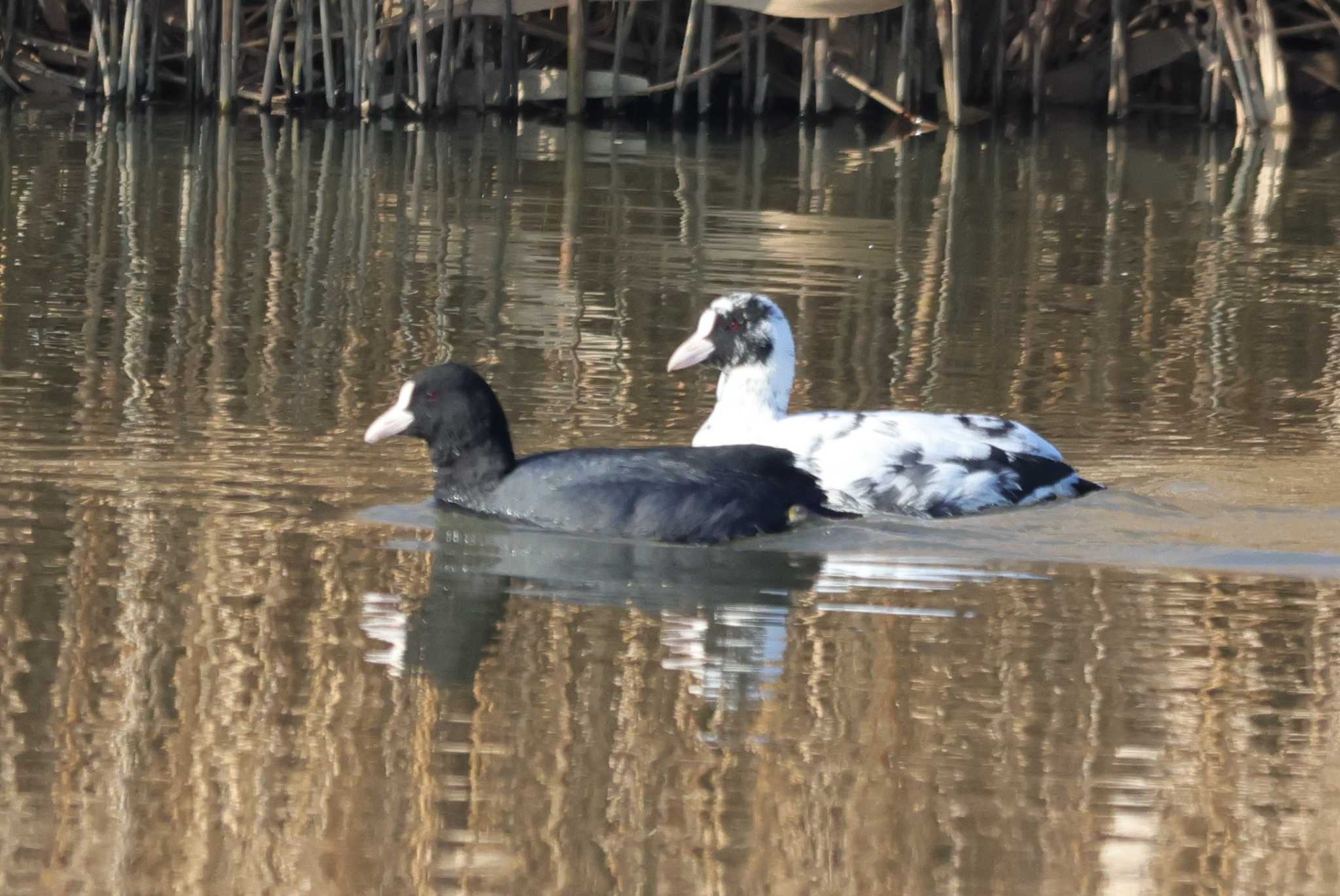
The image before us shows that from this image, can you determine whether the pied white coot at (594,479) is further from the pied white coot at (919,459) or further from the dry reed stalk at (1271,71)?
the dry reed stalk at (1271,71)

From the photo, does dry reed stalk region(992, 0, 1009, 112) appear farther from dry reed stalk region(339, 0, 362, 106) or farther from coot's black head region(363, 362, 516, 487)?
coot's black head region(363, 362, 516, 487)

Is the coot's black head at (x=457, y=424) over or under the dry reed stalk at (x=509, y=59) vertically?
under

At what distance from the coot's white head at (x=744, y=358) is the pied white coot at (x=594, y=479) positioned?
513 millimetres

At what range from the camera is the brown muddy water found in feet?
13.0

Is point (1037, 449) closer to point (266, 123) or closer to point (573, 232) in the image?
point (573, 232)

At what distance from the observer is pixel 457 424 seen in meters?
6.36

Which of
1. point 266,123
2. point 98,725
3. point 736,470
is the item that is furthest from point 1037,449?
point 266,123

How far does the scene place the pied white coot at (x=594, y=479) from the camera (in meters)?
6.08

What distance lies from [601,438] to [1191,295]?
13.3ft

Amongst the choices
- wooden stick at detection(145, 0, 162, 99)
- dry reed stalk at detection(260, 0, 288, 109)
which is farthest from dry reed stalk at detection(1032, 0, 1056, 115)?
wooden stick at detection(145, 0, 162, 99)

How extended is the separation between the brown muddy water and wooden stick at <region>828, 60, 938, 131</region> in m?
5.05

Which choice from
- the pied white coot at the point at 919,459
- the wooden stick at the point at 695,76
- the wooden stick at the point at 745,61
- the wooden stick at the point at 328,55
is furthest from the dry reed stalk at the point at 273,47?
the pied white coot at the point at 919,459

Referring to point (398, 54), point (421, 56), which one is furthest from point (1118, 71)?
point (398, 54)

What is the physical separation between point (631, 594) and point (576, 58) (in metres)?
11.1
